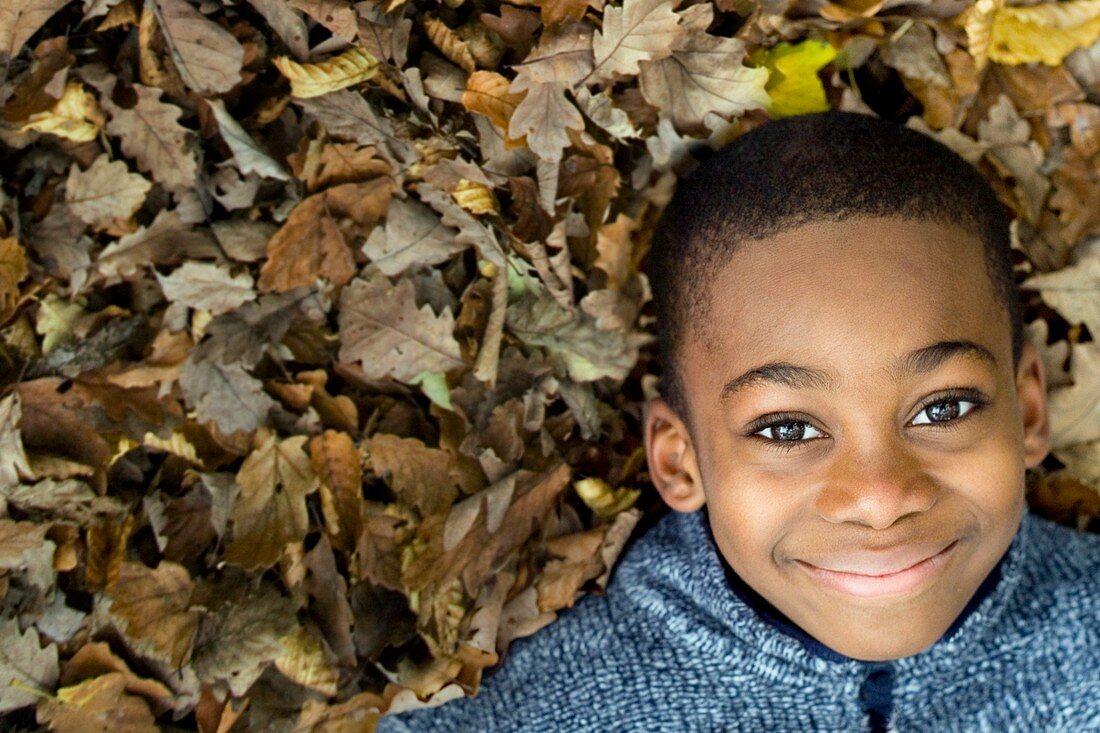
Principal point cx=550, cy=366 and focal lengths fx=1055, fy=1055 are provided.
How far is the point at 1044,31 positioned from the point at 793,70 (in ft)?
2.15

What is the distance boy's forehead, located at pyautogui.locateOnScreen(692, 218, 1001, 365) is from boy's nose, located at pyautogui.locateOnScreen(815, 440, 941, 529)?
0.22 m

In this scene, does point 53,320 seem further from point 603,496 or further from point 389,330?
point 603,496

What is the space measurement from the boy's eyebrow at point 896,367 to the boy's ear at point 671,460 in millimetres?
344

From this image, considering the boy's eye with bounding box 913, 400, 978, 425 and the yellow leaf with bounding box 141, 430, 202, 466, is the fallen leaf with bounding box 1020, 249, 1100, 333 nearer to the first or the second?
the boy's eye with bounding box 913, 400, 978, 425

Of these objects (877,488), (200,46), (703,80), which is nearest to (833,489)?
(877,488)

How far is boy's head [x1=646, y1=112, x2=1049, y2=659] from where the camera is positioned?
6.60 feet

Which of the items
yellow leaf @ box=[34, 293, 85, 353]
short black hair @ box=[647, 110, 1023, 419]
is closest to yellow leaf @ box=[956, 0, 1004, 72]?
short black hair @ box=[647, 110, 1023, 419]

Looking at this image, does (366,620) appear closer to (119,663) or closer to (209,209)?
(119,663)

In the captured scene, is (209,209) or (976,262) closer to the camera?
(976,262)

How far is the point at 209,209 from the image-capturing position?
91.5 inches

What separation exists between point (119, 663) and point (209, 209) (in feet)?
3.28

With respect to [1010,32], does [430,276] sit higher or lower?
lower

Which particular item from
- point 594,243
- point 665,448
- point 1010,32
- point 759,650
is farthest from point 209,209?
point 1010,32

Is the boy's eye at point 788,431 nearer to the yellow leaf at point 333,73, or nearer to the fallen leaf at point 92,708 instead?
the yellow leaf at point 333,73
